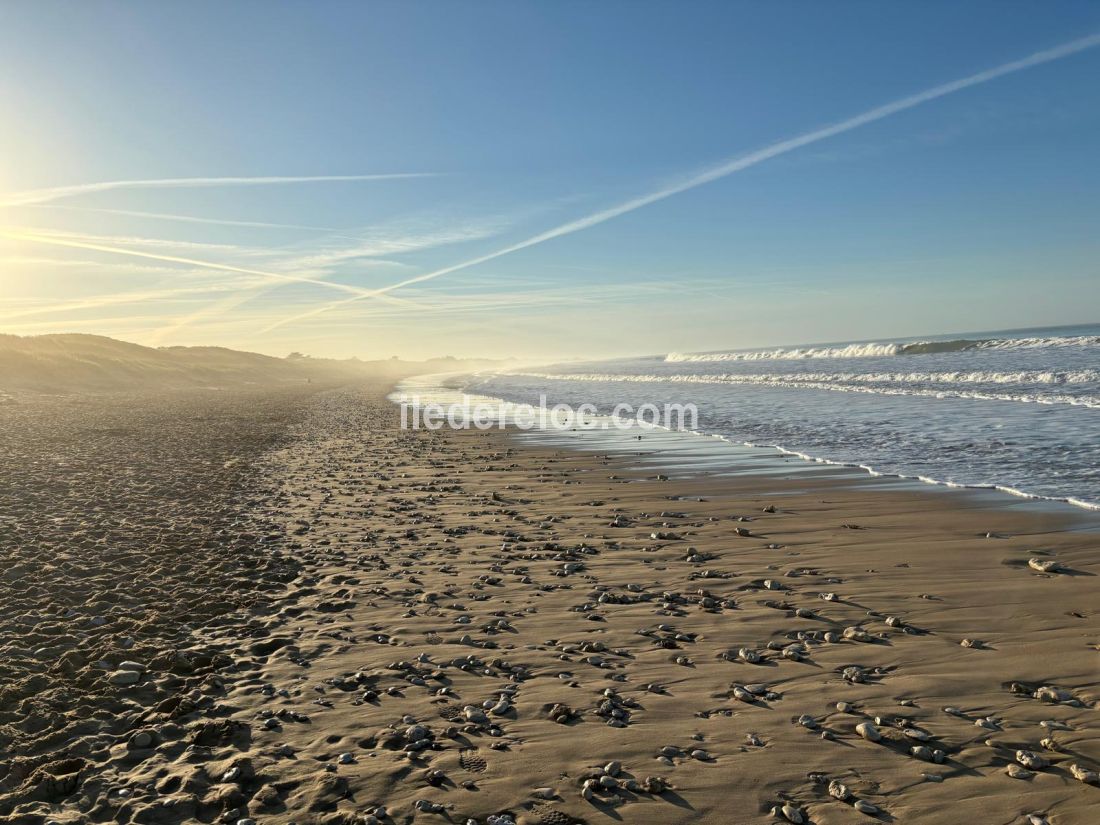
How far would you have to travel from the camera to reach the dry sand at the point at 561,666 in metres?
4.91

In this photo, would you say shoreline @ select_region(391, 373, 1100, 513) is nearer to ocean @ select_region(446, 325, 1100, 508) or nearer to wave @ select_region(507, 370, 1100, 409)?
ocean @ select_region(446, 325, 1100, 508)

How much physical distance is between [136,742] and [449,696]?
276cm

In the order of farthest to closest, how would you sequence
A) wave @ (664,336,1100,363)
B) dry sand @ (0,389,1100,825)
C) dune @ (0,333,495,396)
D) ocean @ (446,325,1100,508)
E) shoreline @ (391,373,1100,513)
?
1. wave @ (664,336,1100,363)
2. dune @ (0,333,495,396)
3. ocean @ (446,325,1100,508)
4. shoreline @ (391,373,1100,513)
5. dry sand @ (0,389,1100,825)

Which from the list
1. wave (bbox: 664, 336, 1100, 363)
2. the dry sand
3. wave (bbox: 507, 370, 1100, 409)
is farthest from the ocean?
wave (bbox: 664, 336, 1100, 363)

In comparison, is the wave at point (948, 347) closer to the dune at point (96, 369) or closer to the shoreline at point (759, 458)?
the shoreline at point (759, 458)

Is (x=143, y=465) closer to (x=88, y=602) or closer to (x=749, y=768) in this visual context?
(x=88, y=602)

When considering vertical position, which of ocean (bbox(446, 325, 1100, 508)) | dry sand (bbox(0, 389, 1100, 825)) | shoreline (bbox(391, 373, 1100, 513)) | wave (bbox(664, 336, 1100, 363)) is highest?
wave (bbox(664, 336, 1100, 363))

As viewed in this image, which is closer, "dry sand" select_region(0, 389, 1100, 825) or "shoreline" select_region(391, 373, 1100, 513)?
"dry sand" select_region(0, 389, 1100, 825)

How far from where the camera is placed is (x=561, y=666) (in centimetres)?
697

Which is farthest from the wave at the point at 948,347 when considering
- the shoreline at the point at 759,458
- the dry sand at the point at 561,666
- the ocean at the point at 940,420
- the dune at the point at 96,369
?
the dune at the point at 96,369

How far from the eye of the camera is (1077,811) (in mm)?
4434

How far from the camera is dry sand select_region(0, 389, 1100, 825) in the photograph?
491 cm

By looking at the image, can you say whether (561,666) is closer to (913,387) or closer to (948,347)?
(913,387)

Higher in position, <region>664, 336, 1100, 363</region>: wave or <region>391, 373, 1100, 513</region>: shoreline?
<region>664, 336, 1100, 363</region>: wave
